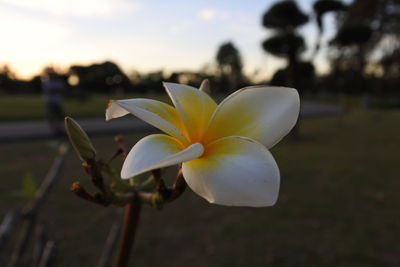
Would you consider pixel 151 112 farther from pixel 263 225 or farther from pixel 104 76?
pixel 263 225

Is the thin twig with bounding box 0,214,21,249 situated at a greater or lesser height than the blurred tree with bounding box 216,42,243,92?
lesser

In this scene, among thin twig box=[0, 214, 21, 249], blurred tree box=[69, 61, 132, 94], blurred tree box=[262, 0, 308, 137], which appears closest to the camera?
blurred tree box=[69, 61, 132, 94]

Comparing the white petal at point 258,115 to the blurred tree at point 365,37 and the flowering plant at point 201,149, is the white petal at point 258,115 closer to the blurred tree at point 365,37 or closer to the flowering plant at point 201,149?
the flowering plant at point 201,149

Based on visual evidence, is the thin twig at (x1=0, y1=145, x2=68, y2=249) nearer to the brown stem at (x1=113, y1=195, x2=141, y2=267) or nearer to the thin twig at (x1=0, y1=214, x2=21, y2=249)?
the thin twig at (x1=0, y1=214, x2=21, y2=249)

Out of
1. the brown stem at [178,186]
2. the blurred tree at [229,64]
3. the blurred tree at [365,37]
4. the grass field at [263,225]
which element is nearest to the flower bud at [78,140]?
the brown stem at [178,186]

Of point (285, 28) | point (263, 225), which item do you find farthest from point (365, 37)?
point (263, 225)

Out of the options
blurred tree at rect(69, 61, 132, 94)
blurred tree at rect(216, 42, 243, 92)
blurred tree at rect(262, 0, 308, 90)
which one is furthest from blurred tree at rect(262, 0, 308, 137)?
blurred tree at rect(69, 61, 132, 94)

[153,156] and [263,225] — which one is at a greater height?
[153,156]
